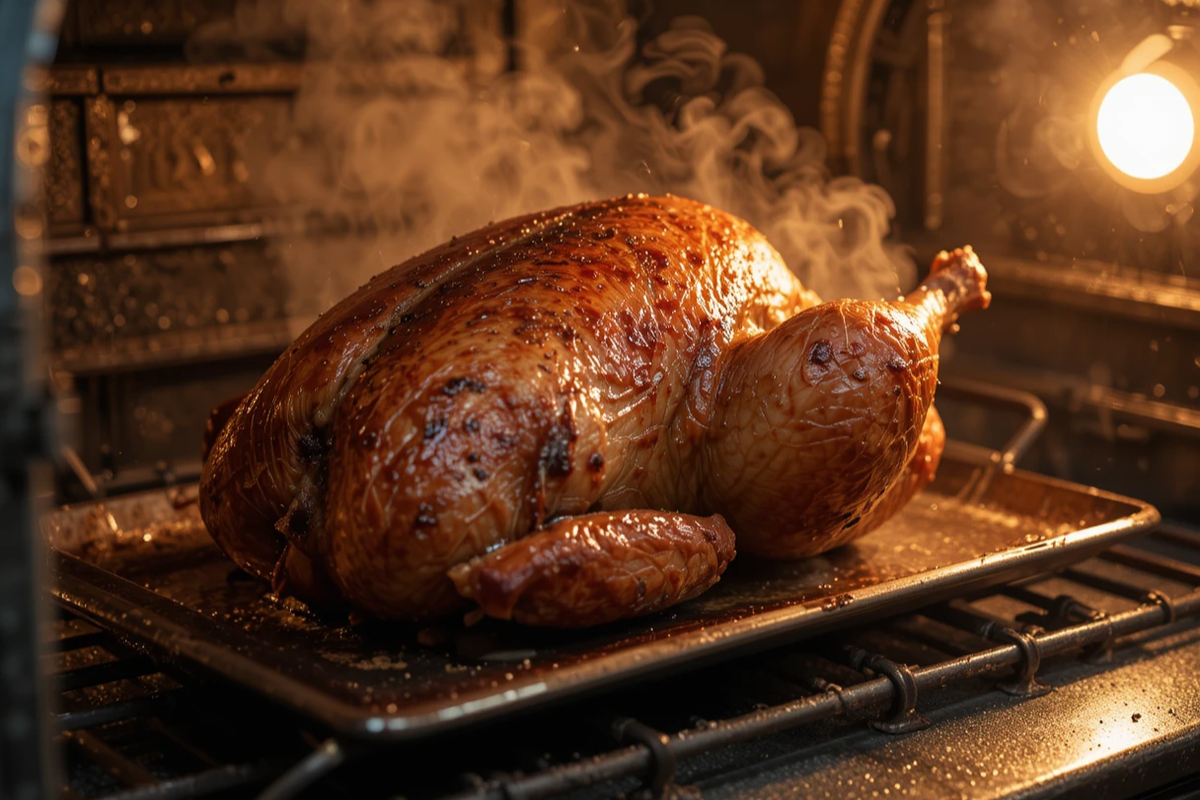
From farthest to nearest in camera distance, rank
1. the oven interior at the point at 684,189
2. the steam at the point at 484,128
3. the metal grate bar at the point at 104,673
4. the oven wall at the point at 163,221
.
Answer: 1. the steam at the point at 484,128
2. the oven wall at the point at 163,221
3. the oven interior at the point at 684,189
4. the metal grate bar at the point at 104,673

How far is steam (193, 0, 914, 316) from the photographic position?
3.52 meters

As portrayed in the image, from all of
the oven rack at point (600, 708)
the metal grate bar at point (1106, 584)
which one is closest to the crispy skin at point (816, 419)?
the oven rack at point (600, 708)

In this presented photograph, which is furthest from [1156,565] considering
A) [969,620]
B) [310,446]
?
[310,446]

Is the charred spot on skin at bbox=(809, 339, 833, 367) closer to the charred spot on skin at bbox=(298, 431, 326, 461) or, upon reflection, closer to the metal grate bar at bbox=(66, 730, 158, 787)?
Answer: the charred spot on skin at bbox=(298, 431, 326, 461)

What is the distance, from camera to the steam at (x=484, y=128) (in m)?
3.52

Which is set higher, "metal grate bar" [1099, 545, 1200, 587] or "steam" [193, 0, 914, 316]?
"steam" [193, 0, 914, 316]

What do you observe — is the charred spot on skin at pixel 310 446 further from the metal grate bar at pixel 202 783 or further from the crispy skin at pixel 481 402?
the metal grate bar at pixel 202 783

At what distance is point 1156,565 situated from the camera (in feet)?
8.14

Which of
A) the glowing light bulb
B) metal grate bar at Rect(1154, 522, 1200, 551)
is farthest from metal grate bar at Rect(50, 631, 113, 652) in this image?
the glowing light bulb

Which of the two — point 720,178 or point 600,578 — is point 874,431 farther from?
point 720,178

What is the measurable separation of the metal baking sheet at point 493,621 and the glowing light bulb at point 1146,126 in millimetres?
800

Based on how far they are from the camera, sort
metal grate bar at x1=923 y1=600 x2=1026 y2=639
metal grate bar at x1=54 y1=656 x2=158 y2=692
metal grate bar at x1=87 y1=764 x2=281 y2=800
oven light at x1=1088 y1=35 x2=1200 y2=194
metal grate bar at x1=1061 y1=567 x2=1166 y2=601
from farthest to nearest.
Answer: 1. oven light at x1=1088 y1=35 x2=1200 y2=194
2. metal grate bar at x1=1061 y1=567 x2=1166 y2=601
3. metal grate bar at x1=923 y1=600 x2=1026 y2=639
4. metal grate bar at x1=54 y1=656 x2=158 y2=692
5. metal grate bar at x1=87 y1=764 x2=281 y2=800

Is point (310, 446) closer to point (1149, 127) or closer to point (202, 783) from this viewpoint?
point (202, 783)

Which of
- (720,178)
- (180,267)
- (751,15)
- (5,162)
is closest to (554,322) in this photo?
(5,162)
